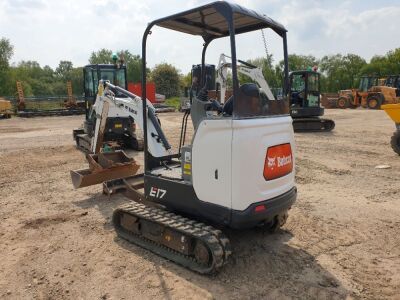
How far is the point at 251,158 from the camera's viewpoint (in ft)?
11.0

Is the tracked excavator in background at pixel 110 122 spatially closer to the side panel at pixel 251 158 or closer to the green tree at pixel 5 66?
the side panel at pixel 251 158

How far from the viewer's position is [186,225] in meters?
3.77

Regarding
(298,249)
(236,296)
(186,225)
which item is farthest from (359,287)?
(186,225)

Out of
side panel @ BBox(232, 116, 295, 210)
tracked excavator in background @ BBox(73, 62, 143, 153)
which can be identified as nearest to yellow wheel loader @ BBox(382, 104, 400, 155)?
tracked excavator in background @ BBox(73, 62, 143, 153)

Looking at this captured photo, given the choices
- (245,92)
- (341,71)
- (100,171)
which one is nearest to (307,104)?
(100,171)

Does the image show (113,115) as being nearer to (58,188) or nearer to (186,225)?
(58,188)

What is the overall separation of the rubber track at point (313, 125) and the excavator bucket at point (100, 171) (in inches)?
380

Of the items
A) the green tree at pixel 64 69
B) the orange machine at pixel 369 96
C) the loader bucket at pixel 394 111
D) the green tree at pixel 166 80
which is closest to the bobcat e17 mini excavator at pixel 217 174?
the loader bucket at pixel 394 111

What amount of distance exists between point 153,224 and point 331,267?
76.6 inches

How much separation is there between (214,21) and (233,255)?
2.75 meters

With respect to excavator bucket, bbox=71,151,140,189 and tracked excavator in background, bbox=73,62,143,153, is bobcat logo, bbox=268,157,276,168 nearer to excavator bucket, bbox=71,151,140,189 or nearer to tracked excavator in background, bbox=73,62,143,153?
excavator bucket, bbox=71,151,140,189

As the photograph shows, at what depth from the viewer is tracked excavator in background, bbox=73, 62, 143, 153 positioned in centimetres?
1031

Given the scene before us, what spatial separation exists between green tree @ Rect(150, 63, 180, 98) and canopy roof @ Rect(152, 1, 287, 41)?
4767 cm

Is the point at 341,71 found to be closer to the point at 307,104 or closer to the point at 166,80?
the point at 166,80
